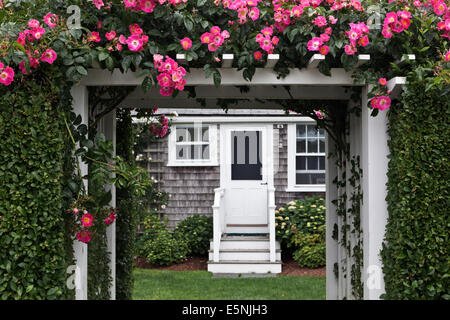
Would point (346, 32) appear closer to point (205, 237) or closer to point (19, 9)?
point (19, 9)

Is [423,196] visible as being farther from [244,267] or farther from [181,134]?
[181,134]

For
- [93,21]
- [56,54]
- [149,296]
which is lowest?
[149,296]

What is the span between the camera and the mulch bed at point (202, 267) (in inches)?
309

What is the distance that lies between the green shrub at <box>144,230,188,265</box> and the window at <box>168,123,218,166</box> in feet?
4.73

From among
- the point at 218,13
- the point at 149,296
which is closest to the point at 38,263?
the point at 218,13

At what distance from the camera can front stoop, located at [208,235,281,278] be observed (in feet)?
25.6

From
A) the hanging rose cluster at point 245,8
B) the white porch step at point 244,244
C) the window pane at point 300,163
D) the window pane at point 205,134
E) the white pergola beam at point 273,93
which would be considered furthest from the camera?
the window pane at point 205,134

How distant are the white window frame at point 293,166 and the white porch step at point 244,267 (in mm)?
1670

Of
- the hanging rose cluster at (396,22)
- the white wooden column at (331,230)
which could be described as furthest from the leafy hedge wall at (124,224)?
the hanging rose cluster at (396,22)

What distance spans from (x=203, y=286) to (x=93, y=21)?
4587mm

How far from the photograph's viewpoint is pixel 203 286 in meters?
6.90

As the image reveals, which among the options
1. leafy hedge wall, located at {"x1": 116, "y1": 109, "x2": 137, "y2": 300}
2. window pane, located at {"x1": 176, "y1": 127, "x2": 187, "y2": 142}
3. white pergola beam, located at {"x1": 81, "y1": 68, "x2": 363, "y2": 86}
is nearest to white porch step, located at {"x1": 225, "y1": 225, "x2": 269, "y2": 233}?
window pane, located at {"x1": 176, "y1": 127, "x2": 187, "y2": 142}

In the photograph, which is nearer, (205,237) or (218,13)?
(218,13)

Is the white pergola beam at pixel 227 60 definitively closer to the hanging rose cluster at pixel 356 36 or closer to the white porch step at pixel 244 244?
the hanging rose cluster at pixel 356 36
